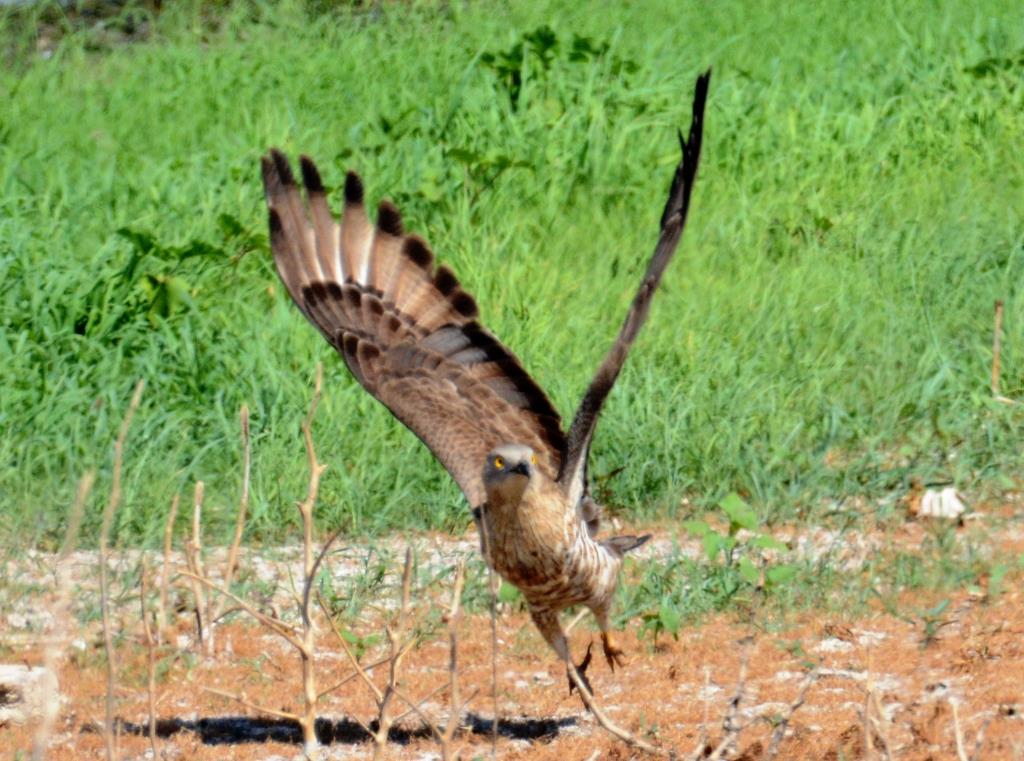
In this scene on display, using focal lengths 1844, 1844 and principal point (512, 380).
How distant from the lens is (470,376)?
17.7ft

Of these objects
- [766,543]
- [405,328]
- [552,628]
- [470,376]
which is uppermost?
[405,328]

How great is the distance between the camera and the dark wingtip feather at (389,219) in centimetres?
556

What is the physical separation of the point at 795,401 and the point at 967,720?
2.58m

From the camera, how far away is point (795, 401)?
7.00 metres

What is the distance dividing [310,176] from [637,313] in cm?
146

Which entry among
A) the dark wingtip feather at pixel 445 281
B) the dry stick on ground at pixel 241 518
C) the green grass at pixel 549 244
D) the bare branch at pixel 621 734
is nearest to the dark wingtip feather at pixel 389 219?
the dark wingtip feather at pixel 445 281

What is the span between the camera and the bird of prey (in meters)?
4.62

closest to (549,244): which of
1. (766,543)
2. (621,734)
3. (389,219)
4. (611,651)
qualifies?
(389,219)

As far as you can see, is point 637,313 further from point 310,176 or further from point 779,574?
point 310,176

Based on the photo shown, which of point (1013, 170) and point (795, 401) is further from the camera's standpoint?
point (1013, 170)

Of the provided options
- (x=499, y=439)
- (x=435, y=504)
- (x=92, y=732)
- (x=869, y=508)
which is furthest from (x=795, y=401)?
(x=92, y=732)

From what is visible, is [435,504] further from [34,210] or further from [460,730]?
[34,210]

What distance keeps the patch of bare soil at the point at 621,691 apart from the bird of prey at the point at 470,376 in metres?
0.24

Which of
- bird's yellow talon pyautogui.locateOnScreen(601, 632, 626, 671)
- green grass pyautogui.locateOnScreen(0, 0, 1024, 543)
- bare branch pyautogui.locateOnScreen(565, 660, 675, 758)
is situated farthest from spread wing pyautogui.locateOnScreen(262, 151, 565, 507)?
green grass pyautogui.locateOnScreen(0, 0, 1024, 543)
